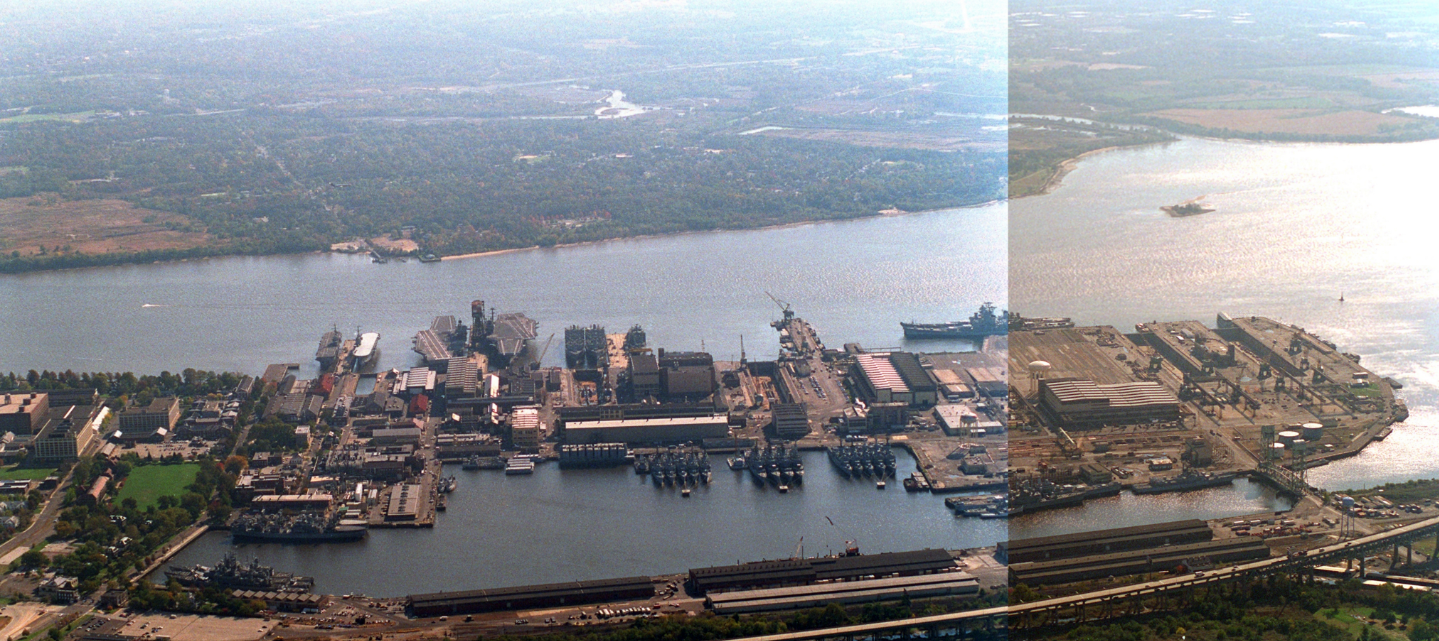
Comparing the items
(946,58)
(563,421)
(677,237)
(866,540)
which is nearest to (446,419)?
(563,421)

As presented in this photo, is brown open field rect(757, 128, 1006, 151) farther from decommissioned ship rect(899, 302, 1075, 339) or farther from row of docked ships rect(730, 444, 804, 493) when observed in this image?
row of docked ships rect(730, 444, 804, 493)

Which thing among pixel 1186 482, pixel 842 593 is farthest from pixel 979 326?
pixel 842 593

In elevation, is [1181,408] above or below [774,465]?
above

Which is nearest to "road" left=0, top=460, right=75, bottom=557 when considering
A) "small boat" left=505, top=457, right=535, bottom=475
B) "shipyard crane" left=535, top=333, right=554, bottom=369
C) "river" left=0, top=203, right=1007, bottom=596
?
"river" left=0, top=203, right=1007, bottom=596

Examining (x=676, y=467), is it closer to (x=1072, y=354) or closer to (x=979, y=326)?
(x=1072, y=354)

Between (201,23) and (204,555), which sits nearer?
(204,555)

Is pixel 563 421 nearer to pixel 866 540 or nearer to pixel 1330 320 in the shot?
pixel 866 540
